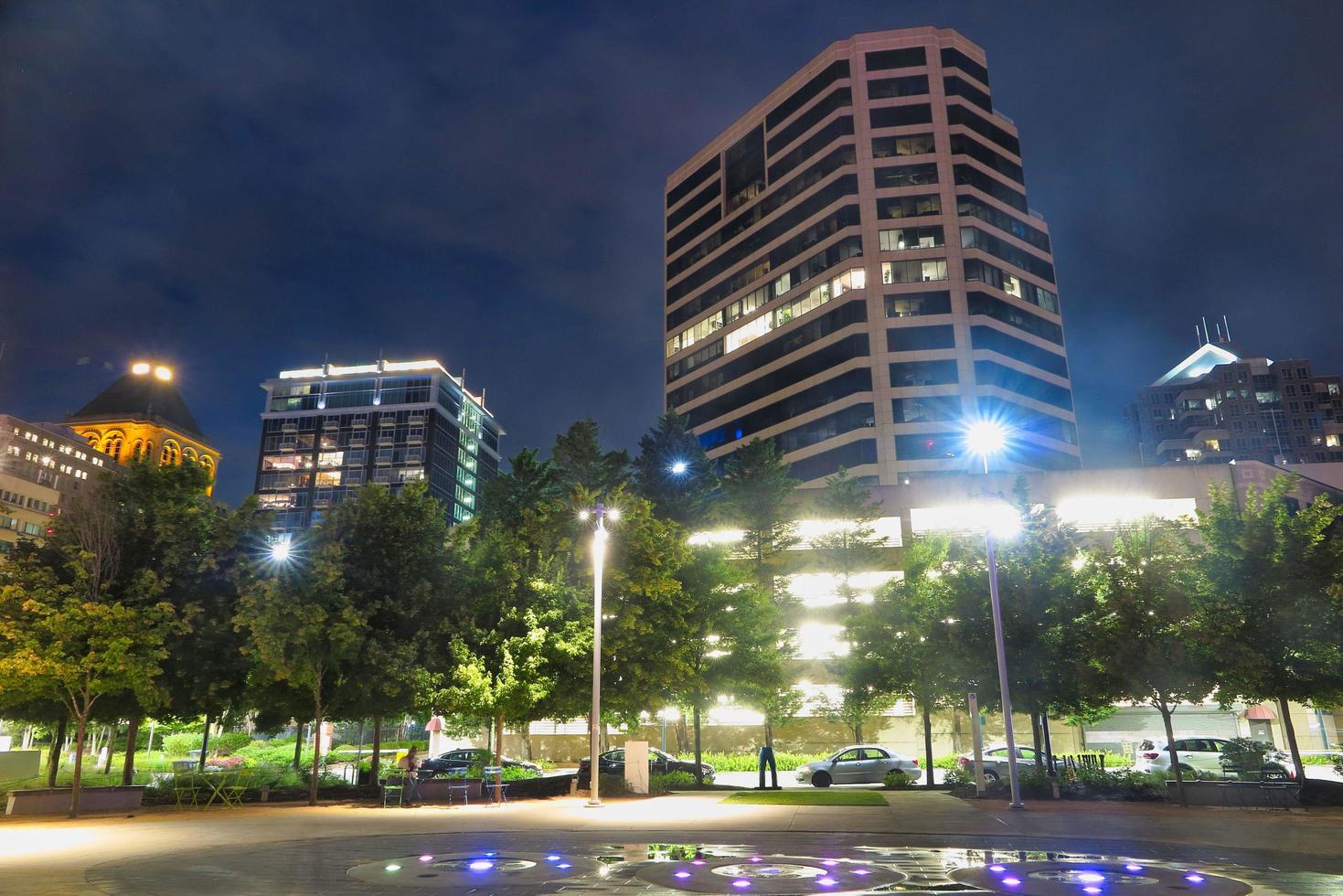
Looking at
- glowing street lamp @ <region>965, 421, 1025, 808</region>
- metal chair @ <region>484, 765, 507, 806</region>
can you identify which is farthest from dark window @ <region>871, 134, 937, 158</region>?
metal chair @ <region>484, 765, 507, 806</region>

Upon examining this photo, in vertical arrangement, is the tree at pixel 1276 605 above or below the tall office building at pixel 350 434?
below

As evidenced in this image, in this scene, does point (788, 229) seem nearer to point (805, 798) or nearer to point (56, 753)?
point (805, 798)

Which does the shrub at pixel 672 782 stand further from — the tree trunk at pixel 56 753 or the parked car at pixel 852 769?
the tree trunk at pixel 56 753

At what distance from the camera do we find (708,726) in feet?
→ 172

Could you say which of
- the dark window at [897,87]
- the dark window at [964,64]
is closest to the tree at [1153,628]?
the dark window at [897,87]

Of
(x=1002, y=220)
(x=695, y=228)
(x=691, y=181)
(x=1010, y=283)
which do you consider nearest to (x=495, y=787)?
(x=1010, y=283)

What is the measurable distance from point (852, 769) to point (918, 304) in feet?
180

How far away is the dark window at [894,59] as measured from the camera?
87.2 metres

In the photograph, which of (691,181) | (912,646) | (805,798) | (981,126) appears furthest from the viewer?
(691,181)

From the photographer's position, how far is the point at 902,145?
→ 8481 centimetres

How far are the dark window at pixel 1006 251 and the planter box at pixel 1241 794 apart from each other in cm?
6343

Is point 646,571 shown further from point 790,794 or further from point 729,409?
point 729,409

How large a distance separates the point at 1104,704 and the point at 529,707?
18.8 m

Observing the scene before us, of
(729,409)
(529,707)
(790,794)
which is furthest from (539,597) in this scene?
(729,409)
